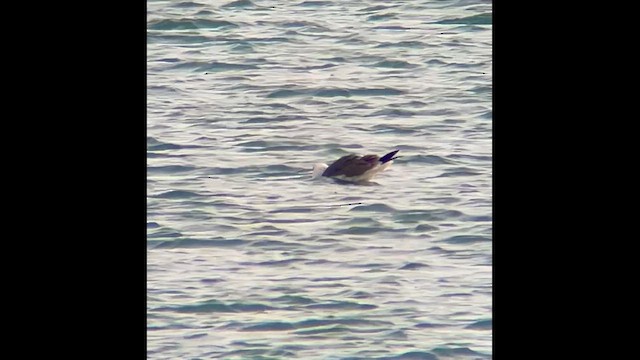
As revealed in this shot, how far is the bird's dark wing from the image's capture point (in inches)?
346

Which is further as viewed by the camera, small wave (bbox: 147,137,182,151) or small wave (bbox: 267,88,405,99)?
small wave (bbox: 267,88,405,99)

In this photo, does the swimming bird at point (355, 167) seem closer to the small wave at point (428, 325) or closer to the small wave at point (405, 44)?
the small wave at point (405, 44)

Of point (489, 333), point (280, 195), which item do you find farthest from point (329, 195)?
point (489, 333)

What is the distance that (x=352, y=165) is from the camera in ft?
29.2

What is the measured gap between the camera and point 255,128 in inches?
350

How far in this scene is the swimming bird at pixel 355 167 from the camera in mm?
8781

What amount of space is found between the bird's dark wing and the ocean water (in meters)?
0.11

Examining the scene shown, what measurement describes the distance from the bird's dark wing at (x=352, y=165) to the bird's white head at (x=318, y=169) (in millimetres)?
48

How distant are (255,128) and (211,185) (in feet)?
2.43

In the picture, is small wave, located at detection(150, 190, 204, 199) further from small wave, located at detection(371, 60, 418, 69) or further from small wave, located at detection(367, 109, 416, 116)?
small wave, located at detection(371, 60, 418, 69)

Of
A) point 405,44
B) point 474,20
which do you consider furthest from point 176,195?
point 474,20

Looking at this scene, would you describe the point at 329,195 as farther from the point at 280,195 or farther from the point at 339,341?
the point at 339,341

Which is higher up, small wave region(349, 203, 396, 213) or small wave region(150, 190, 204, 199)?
small wave region(150, 190, 204, 199)

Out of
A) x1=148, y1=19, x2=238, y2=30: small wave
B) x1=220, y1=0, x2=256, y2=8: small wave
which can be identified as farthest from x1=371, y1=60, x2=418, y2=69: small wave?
x1=148, y1=19, x2=238, y2=30: small wave
